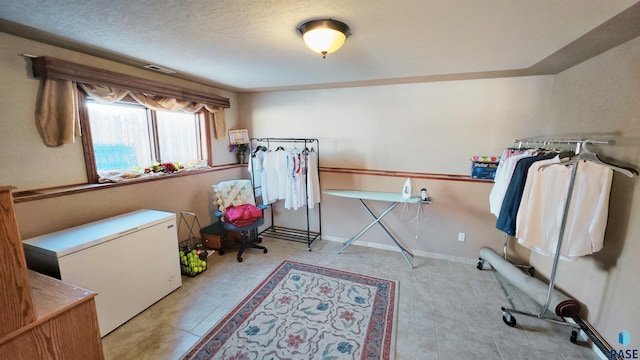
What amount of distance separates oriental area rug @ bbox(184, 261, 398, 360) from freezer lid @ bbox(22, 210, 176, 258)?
1059 millimetres

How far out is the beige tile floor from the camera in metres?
1.77

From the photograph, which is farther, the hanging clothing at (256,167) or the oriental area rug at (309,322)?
the hanging clothing at (256,167)

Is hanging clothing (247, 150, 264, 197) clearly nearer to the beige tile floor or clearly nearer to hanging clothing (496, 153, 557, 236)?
the beige tile floor

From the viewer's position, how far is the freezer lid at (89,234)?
1.66 metres

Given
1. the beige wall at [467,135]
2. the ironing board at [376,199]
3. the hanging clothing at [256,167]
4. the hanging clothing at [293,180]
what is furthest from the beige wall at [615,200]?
the hanging clothing at [256,167]

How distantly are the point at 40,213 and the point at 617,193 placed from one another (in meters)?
4.25

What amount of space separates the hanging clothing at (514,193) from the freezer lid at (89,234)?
3001 millimetres

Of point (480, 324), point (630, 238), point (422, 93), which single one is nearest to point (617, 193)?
point (630, 238)

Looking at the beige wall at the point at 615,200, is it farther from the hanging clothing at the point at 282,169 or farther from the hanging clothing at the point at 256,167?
the hanging clothing at the point at 256,167

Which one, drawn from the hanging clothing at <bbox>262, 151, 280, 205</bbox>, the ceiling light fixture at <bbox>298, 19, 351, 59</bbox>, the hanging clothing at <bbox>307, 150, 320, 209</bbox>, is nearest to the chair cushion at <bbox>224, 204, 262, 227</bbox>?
the hanging clothing at <bbox>262, 151, 280, 205</bbox>

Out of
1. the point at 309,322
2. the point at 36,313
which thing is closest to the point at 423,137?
the point at 309,322

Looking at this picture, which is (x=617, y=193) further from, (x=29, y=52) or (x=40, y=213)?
(x=29, y=52)

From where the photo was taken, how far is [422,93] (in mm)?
2986

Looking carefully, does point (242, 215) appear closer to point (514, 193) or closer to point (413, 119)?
point (413, 119)
